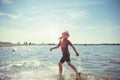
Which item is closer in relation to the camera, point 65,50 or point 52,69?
point 65,50

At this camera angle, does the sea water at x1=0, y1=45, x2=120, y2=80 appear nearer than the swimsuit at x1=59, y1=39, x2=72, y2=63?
No

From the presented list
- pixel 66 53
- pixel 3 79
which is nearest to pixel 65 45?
pixel 66 53

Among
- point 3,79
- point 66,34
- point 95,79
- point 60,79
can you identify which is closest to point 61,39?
point 66,34

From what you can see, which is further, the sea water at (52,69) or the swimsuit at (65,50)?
the sea water at (52,69)

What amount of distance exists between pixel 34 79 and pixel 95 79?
3.43 metres

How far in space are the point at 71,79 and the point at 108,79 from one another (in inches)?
85.5

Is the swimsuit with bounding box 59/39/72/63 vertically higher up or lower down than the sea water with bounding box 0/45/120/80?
higher up

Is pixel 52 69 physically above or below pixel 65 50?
below

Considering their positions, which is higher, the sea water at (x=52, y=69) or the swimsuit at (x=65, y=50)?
the swimsuit at (x=65, y=50)

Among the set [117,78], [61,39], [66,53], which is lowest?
[117,78]

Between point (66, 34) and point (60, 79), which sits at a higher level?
point (66, 34)

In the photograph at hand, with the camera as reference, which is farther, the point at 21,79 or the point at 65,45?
the point at 65,45

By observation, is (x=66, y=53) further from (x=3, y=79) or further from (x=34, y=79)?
(x=3, y=79)

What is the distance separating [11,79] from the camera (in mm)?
8969
